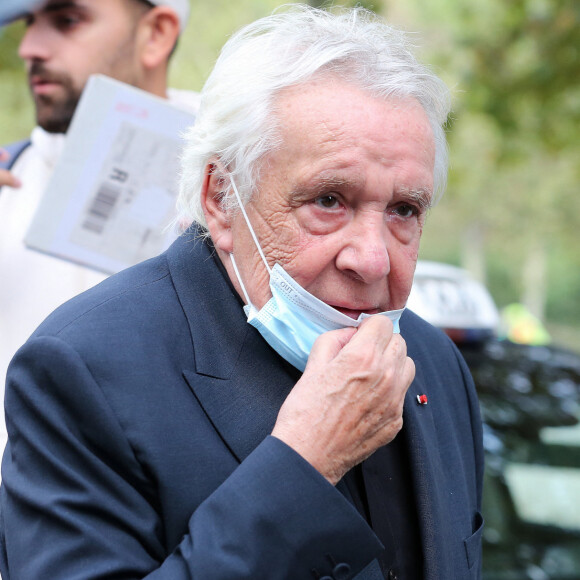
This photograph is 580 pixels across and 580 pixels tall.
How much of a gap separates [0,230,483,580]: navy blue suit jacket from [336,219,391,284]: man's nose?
27 centimetres

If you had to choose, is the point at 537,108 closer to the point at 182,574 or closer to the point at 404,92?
the point at 404,92

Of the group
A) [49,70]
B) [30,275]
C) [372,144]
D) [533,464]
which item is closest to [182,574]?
[372,144]

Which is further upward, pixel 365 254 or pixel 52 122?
pixel 365 254

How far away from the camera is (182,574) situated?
1.43 meters

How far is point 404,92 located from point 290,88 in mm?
237

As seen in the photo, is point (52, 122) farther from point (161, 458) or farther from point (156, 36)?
point (161, 458)

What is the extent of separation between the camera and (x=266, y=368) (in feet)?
5.81

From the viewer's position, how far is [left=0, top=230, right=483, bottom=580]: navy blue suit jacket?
4.79 ft

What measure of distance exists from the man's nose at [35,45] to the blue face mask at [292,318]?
1445 mm

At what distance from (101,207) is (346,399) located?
4.42 feet

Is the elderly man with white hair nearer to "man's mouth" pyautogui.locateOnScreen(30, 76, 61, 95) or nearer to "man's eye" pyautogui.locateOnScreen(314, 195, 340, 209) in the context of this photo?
"man's eye" pyautogui.locateOnScreen(314, 195, 340, 209)

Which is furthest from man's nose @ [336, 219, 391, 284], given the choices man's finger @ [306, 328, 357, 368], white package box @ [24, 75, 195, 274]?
white package box @ [24, 75, 195, 274]

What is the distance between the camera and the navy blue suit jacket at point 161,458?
1.46m

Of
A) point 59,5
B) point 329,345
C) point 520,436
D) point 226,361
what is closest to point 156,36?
point 59,5
